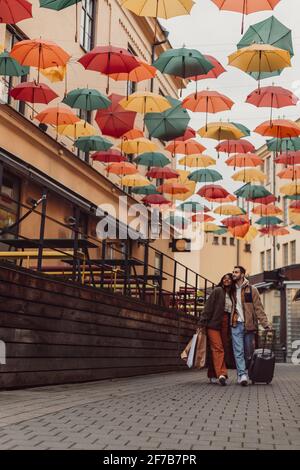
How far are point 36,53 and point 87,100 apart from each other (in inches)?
109

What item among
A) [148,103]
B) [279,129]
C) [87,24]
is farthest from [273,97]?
[87,24]

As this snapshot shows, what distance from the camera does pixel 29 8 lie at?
38.7 ft

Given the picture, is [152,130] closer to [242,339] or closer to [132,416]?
[242,339]

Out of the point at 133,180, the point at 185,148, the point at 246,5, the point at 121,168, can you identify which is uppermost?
the point at 246,5

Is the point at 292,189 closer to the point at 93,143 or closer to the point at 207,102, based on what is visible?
the point at 207,102

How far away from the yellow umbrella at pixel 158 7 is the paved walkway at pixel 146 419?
7.01m

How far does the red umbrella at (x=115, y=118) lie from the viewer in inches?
658

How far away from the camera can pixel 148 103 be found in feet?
50.0

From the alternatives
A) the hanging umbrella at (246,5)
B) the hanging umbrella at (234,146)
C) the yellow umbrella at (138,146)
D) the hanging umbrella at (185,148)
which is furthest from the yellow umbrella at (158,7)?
the hanging umbrella at (185,148)

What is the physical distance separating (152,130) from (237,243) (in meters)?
45.7

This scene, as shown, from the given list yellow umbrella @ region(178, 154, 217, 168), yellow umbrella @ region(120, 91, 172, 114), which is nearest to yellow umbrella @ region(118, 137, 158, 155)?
yellow umbrella @ region(178, 154, 217, 168)

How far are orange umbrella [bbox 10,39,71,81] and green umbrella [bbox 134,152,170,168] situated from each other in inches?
258

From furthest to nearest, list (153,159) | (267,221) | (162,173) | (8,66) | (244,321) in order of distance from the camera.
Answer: (267,221) < (162,173) < (153,159) < (8,66) < (244,321)

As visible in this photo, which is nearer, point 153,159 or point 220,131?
point 220,131
